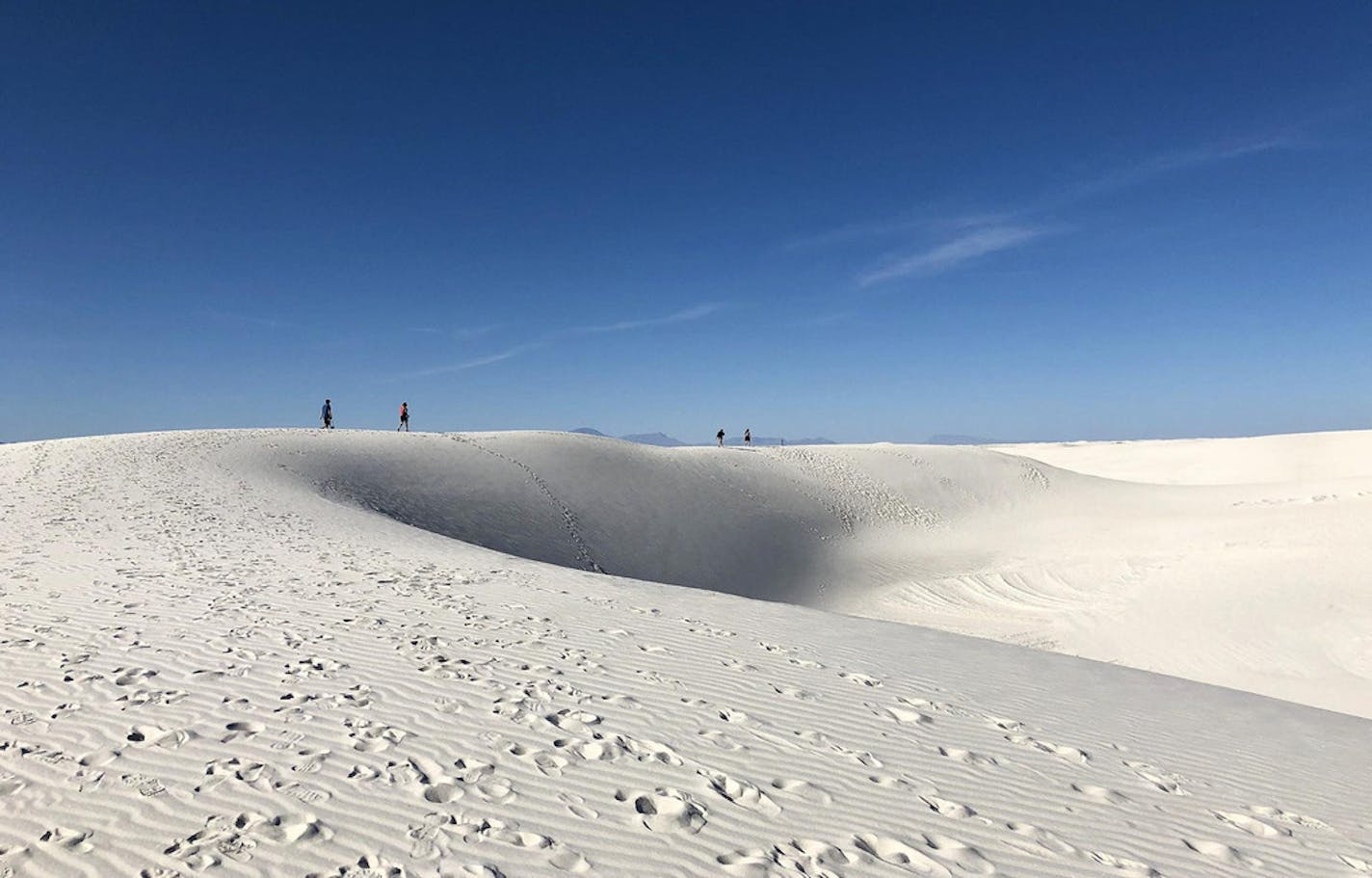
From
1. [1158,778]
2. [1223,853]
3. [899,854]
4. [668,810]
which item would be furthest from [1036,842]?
[668,810]

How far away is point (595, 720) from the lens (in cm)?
450

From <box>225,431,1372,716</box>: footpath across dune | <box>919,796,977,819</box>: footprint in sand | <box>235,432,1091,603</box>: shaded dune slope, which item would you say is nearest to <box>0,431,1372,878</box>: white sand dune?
<box>919,796,977,819</box>: footprint in sand

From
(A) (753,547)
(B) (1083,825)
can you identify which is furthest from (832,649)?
(A) (753,547)

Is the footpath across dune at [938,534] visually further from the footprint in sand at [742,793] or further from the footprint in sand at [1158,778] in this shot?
the footprint in sand at [742,793]

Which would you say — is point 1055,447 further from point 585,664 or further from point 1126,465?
point 585,664

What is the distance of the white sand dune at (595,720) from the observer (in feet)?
10.4

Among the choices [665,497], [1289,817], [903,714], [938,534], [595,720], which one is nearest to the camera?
[1289,817]

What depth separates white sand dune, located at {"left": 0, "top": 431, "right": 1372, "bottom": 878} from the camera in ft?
10.4

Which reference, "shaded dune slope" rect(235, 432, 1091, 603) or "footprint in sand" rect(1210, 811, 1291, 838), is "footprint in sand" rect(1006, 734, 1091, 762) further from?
"shaded dune slope" rect(235, 432, 1091, 603)

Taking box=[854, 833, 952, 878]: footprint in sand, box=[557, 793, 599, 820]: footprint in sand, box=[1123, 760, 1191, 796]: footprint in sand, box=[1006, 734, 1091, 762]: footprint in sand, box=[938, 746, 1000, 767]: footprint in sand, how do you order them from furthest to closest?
box=[1006, 734, 1091, 762]: footprint in sand → box=[938, 746, 1000, 767]: footprint in sand → box=[1123, 760, 1191, 796]: footprint in sand → box=[557, 793, 599, 820]: footprint in sand → box=[854, 833, 952, 878]: footprint in sand

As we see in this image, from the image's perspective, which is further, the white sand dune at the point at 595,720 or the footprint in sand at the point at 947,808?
the footprint in sand at the point at 947,808

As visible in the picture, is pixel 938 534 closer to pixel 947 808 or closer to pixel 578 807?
pixel 947 808

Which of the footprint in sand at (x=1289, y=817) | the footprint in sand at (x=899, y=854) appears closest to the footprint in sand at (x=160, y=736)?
the footprint in sand at (x=899, y=854)

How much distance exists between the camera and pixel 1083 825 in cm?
363
